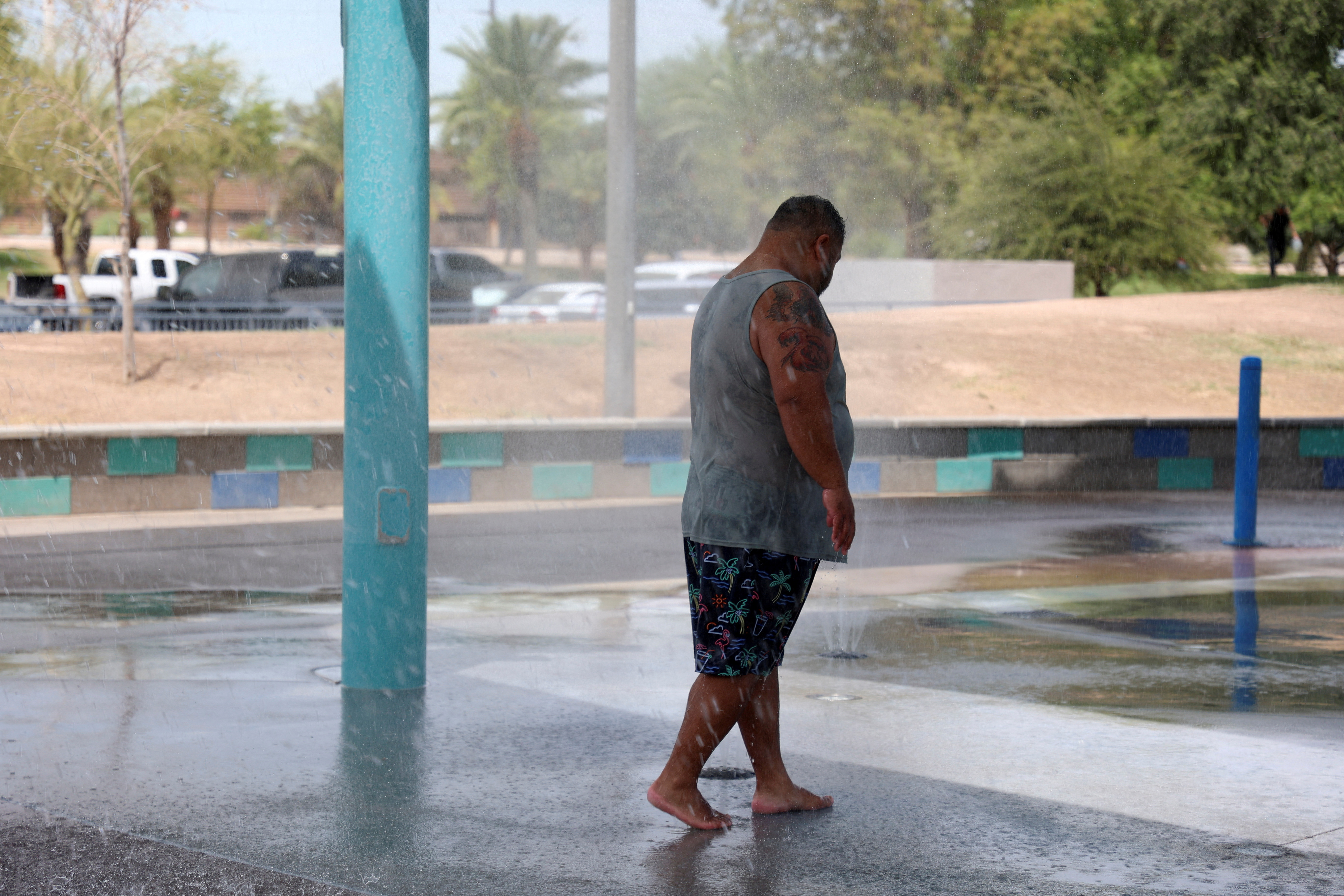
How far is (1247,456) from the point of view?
9.74 metres

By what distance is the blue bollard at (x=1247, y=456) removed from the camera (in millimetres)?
9750

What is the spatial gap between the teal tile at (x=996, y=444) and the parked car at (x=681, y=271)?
18.8 m

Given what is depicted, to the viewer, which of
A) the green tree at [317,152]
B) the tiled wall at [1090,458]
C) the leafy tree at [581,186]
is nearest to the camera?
the tiled wall at [1090,458]

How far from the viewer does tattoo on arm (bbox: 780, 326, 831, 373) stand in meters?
3.87

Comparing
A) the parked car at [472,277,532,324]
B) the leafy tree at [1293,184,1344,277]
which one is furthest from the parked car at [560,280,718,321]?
the leafy tree at [1293,184,1344,277]

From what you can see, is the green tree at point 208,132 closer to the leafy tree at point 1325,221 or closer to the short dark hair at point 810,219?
the short dark hair at point 810,219

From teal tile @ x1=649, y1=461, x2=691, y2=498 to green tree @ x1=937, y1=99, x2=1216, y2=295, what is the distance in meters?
19.6

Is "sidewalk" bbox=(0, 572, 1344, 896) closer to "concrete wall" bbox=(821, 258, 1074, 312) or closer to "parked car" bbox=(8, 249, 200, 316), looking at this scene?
"parked car" bbox=(8, 249, 200, 316)

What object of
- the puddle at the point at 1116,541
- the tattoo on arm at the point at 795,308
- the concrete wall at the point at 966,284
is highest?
the concrete wall at the point at 966,284

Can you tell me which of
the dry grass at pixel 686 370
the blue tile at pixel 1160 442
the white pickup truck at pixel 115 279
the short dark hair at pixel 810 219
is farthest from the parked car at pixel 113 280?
the short dark hair at pixel 810 219

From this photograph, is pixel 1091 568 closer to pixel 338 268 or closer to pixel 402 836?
pixel 402 836

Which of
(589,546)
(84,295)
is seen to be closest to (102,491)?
(589,546)

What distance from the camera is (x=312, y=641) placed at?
22.0 ft

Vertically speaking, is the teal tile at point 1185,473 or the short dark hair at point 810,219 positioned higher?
the short dark hair at point 810,219
